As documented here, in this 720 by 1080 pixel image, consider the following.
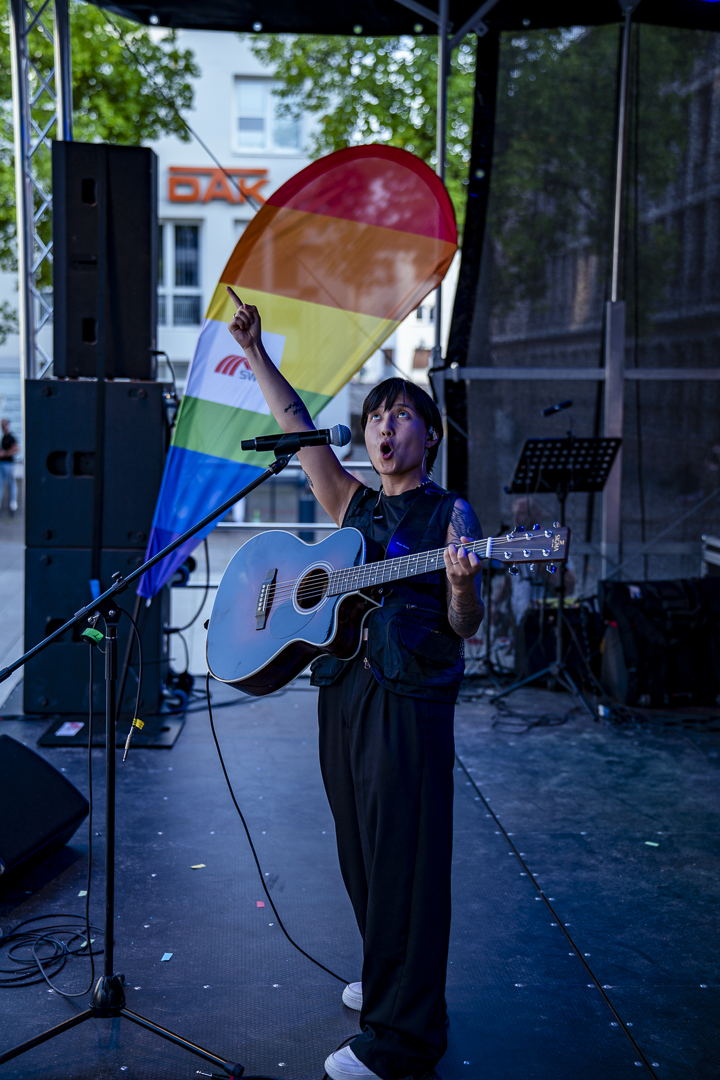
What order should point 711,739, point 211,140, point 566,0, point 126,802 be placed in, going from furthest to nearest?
point 211,140 < point 566,0 < point 711,739 < point 126,802

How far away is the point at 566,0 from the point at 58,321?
3.73m

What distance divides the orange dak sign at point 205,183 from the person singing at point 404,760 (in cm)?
1791

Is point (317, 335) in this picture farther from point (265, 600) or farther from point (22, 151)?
point (265, 600)

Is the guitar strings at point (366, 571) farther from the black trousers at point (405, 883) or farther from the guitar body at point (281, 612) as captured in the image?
the black trousers at point (405, 883)

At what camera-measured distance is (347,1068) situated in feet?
7.13

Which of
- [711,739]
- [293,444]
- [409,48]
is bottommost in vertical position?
[711,739]

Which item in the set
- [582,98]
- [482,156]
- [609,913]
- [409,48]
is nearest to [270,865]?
[609,913]

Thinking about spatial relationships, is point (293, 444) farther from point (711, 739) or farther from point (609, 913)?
point (711, 739)

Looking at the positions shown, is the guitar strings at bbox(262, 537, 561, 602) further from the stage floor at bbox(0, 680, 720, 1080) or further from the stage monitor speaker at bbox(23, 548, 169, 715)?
the stage monitor speaker at bbox(23, 548, 169, 715)

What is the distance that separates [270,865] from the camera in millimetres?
3459

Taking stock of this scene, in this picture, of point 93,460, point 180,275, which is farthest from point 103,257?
point 180,275

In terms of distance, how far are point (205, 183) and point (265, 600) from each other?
18.3m

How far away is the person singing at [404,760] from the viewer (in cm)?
215

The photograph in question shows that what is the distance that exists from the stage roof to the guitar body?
4796mm
